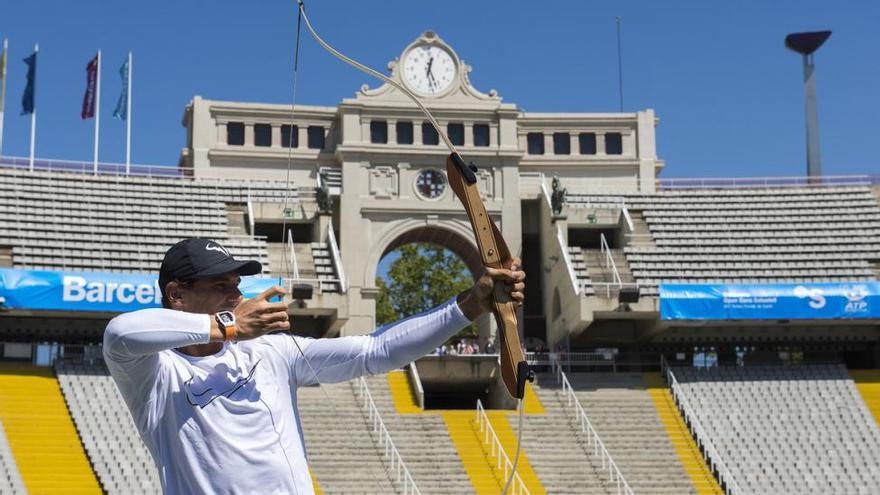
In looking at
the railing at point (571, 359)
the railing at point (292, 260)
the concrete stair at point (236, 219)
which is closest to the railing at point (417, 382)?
the railing at point (571, 359)

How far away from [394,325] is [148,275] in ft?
106

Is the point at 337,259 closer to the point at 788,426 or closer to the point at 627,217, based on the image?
the point at 627,217

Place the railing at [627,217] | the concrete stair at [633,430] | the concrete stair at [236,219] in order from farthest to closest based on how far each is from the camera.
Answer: the railing at [627,217]
the concrete stair at [236,219]
the concrete stair at [633,430]

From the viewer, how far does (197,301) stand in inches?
194

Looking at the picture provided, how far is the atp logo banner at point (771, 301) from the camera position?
3744 cm

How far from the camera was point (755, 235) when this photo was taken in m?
41.7

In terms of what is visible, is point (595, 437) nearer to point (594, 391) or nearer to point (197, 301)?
point (594, 391)

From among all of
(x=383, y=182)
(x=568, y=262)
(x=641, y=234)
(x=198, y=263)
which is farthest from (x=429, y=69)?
(x=198, y=263)

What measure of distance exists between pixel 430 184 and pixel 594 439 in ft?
43.5

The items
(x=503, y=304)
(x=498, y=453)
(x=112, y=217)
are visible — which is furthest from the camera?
(x=112, y=217)

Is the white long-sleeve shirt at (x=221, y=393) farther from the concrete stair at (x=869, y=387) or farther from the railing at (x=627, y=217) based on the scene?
the railing at (x=627, y=217)

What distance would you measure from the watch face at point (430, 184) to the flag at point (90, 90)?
12.8 m

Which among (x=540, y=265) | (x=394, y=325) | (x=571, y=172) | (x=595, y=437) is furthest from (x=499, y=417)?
(x=394, y=325)

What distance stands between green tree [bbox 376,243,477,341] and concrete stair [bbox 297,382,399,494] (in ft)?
107
